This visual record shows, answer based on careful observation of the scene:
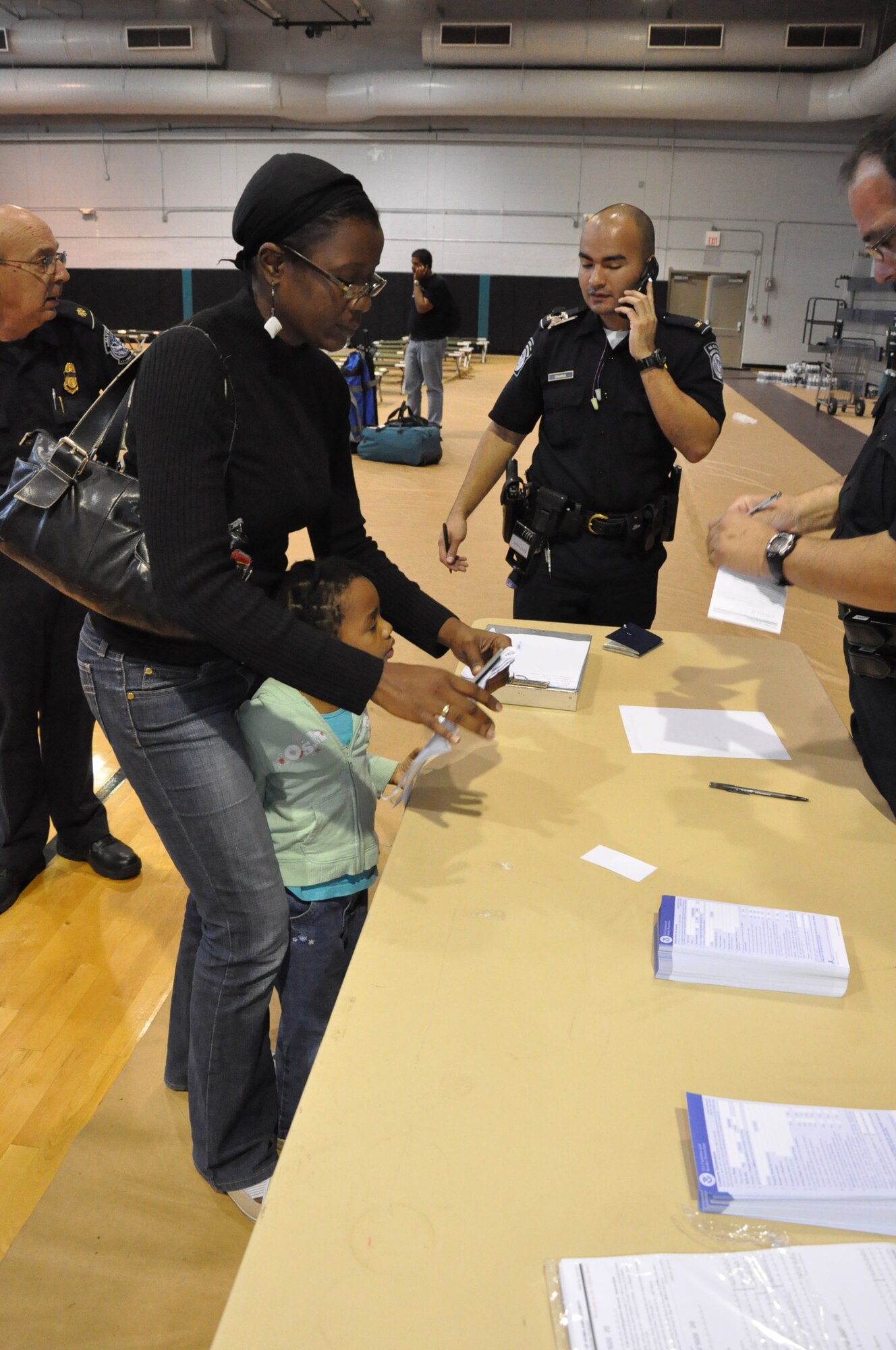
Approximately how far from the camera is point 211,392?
123 centimetres

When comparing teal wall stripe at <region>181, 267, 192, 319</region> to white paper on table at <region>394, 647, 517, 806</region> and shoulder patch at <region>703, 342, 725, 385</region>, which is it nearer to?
shoulder patch at <region>703, 342, 725, 385</region>

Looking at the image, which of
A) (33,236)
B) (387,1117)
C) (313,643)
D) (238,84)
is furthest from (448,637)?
(238,84)

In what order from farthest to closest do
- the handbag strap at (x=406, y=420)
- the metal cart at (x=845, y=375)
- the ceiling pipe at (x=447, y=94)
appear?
the ceiling pipe at (x=447, y=94)
the metal cart at (x=845, y=375)
the handbag strap at (x=406, y=420)

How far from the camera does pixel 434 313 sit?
8258 mm

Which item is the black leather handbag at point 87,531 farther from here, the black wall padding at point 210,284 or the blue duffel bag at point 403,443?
the black wall padding at point 210,284

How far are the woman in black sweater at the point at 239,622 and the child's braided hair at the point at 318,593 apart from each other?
0.03 m

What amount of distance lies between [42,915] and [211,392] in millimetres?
1728

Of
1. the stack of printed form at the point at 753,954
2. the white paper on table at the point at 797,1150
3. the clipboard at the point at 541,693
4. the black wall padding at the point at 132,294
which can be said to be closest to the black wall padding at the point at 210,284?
the black wall padding at the point at 132,294

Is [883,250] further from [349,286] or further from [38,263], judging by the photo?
[38,263]

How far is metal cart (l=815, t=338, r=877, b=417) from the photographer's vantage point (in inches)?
432

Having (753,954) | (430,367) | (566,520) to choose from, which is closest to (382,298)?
(430,367)

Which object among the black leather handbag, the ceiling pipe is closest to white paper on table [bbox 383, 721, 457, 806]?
the black leather handbag

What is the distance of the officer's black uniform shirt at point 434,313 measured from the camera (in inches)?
324

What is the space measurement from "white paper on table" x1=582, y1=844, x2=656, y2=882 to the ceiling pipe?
13.6m
